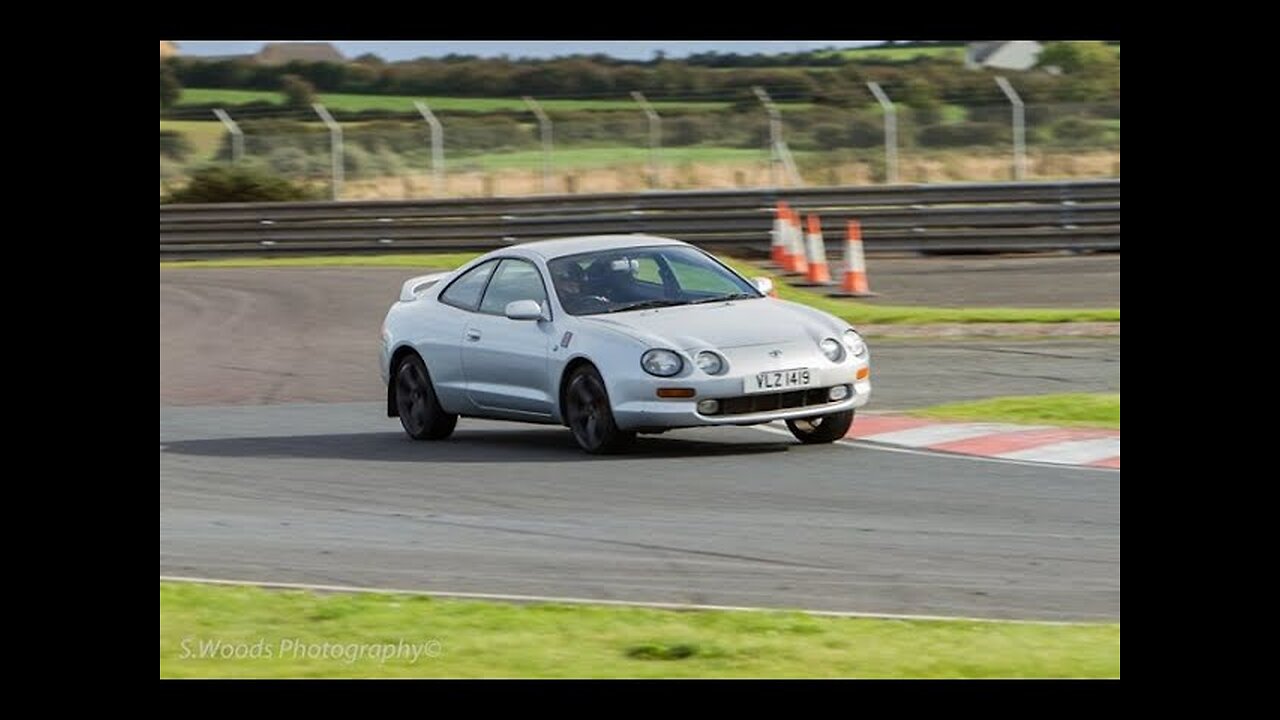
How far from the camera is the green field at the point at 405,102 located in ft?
171

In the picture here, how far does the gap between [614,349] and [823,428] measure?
152 cm

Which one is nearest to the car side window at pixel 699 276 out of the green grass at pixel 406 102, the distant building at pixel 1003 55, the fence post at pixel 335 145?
the fence post at pixel 335 145

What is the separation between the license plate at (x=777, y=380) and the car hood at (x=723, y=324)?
25 cm

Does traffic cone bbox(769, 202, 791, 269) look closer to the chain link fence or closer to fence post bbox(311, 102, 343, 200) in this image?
the chain link fence

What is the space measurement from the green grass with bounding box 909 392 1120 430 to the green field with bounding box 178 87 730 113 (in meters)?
35.5


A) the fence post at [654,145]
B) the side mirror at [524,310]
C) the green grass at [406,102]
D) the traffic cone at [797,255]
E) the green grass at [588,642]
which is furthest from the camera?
the green grass at [406,102]

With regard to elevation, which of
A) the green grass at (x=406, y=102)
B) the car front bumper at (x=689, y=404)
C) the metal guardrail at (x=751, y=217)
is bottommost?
the car front bumper at (x=689, y=404)

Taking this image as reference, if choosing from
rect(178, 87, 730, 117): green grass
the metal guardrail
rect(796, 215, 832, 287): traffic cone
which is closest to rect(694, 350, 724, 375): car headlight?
rect(796, 215, 832, 287): traffic cone

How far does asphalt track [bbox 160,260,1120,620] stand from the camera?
9359mm

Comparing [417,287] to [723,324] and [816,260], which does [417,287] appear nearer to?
Answer: [723,324]

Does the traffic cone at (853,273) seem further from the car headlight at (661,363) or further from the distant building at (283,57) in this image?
the distant building at (283,57)

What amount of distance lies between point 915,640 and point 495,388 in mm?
6694

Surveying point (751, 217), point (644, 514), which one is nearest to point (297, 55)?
point (751, 217)
